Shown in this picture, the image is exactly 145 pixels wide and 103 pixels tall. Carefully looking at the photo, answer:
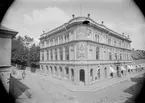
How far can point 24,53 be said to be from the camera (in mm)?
22500

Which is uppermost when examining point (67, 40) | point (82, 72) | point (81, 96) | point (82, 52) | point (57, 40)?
point (57, 40)

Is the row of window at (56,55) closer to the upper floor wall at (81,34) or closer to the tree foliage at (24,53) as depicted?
the upper floor wall at (81,34)

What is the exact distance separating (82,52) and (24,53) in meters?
16.5

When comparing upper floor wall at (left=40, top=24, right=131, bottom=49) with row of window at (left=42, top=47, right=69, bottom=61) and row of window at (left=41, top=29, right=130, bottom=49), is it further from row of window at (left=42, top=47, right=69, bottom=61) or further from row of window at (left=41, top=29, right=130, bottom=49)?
row of window at (left=42, top=47, right=69, bottom=61)

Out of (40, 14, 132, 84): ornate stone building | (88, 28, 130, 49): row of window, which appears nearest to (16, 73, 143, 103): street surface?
(40, 14, 132, 84): ornate stone building

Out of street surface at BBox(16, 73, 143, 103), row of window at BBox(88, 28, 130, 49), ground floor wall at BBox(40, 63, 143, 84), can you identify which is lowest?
street surface at BBox(16, 73, 143, 103)

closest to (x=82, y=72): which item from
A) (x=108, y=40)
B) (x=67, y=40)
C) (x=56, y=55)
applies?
(x=67, y=40)

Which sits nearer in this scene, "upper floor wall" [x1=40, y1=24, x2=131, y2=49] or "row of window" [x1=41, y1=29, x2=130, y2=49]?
"upper floor wall" [x1=40, y1=24, x2=131, y2=49]

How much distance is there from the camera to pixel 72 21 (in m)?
15.9

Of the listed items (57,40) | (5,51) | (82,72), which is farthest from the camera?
(57,40)

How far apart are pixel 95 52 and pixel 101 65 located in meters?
3.30

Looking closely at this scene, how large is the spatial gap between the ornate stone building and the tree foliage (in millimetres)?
4314

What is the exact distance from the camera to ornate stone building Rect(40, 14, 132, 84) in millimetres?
14762

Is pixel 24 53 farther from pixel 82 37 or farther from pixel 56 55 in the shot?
pixel 82 37
